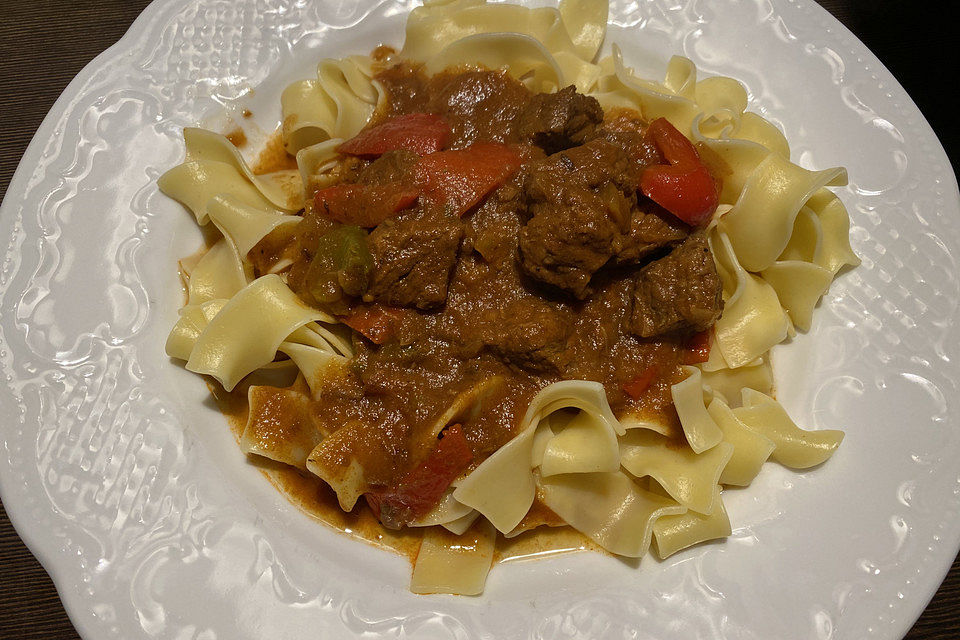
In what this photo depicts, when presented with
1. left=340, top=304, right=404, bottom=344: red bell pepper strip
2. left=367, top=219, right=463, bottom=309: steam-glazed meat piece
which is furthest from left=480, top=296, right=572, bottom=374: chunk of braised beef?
left=340, top=304, right=404, bottom=344: red bell pepper strip

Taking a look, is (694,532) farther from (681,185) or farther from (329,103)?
(329,103)

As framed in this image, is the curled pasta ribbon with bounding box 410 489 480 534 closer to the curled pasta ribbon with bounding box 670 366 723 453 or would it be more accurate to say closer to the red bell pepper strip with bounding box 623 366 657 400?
the red bell pepper strip with bounding box 623 366 657 400

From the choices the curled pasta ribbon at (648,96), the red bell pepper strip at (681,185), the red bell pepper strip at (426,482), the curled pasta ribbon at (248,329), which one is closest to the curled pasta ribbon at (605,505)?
the red bell pepper strip at (426,482)

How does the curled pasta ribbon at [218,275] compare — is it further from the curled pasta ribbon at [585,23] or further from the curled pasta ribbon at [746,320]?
the curled pasta ribbon at [746,320]

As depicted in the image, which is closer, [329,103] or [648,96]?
Answer: [648,96]

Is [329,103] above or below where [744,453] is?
below

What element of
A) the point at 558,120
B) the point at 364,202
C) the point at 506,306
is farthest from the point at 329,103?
the point at 506,306
